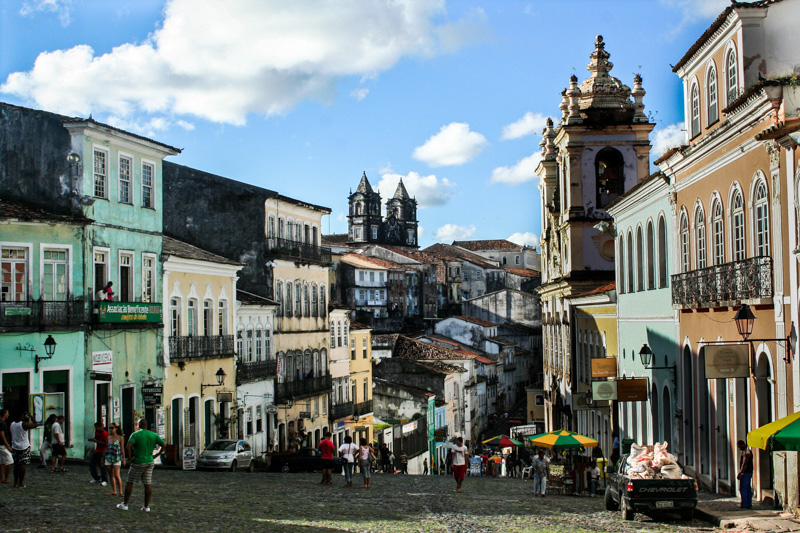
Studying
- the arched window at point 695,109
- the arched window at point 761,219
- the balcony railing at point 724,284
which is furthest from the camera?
the arched window at point 695,109

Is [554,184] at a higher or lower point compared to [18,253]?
higher

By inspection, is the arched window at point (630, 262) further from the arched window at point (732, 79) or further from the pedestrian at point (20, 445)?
the pedestrian at point (20, 445)

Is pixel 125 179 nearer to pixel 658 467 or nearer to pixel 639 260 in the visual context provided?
pixel 639 260

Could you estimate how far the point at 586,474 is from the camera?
28953 mm

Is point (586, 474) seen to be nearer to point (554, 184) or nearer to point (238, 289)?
point (238, 289)

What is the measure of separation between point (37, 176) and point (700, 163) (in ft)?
63.1

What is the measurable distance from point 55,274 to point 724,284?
18.7m

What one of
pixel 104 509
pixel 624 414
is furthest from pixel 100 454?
pixel 624 414

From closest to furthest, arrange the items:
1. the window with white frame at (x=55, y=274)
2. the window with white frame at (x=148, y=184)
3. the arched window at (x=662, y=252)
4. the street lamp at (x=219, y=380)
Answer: the arched window at (x=662, y=252)
the window with white frame at (x=55, y=274)
the window with white frame at (x=148, y=184)
the street lamp at (x=219, y=380)

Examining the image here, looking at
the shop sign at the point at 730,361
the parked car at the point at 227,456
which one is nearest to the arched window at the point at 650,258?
the shop sign at the point at 730,361

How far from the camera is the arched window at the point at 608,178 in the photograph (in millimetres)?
47406

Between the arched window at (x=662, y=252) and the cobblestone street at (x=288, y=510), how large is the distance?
23.1 ft

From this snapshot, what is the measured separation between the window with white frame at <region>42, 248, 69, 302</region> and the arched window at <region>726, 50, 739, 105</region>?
62.0 ft

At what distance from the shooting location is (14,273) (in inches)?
1152
